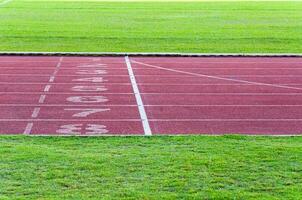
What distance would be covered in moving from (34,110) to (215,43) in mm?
12527

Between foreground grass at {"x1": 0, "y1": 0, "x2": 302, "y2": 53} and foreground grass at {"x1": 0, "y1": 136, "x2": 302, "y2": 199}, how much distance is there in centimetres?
1266

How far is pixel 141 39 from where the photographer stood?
80.8 feet

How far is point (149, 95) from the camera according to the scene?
1405 centimetres

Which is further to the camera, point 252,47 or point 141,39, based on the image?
point 141,39

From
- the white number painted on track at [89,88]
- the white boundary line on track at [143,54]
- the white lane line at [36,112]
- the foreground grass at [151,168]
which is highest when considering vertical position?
the white boundary line on track at [143,54]

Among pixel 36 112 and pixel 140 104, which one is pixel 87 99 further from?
pixel 36 112

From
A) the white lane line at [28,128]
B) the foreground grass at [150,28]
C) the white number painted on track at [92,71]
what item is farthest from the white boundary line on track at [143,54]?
the white lane line at [28,128]

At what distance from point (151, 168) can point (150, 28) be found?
20543 mm

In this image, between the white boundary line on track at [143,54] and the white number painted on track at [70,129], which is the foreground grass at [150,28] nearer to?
the white boundary line on track at [143,54]

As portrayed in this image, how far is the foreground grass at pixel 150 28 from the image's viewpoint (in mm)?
22875

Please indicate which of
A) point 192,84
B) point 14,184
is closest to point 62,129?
point 14,184

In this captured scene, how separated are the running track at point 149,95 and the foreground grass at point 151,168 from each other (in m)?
1.21

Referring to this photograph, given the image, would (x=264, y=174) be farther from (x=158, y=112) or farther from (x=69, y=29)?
(x=69, y=29)

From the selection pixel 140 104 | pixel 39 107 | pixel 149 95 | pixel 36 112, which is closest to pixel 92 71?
pixel 149 95
